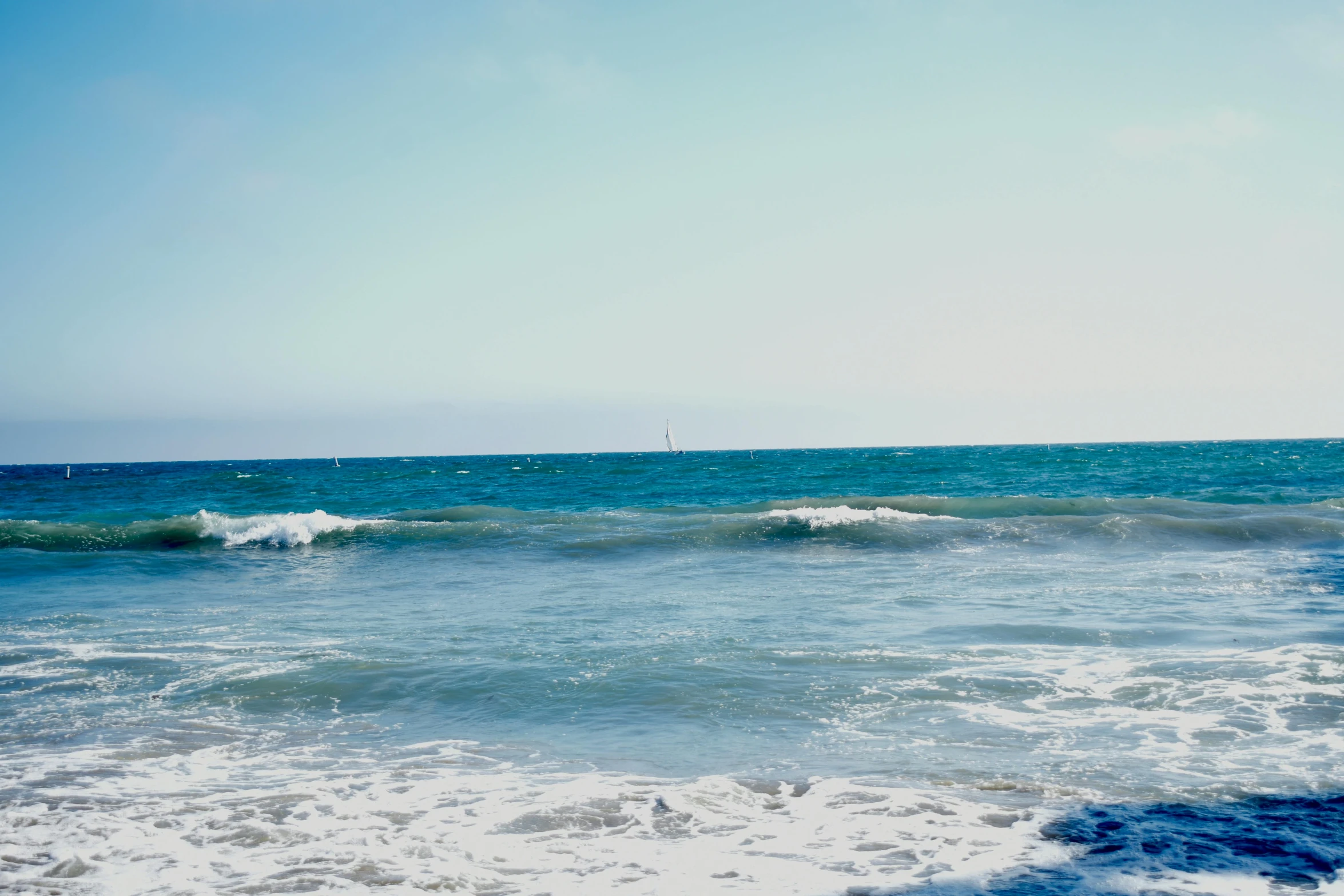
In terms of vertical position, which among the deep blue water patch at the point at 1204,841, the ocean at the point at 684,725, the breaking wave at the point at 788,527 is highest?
the breaking wave at the point at 788,527

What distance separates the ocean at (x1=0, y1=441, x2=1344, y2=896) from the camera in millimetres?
3771

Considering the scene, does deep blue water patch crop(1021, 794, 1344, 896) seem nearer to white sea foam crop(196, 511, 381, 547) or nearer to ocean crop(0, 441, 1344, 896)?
ocean crop(0, 441, 1344, 896)

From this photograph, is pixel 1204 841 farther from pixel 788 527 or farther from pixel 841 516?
pixel 841 516

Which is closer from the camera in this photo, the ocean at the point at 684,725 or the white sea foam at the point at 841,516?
the ocean at the point at 684,725

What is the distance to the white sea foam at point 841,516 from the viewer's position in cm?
1855

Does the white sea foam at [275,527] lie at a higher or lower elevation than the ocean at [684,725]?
higher

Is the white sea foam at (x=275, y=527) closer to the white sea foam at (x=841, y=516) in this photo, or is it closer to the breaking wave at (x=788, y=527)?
the breaking wave at (x=788, y=527)

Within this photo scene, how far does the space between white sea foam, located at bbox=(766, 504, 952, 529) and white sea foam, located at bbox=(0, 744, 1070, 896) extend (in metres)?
13.9

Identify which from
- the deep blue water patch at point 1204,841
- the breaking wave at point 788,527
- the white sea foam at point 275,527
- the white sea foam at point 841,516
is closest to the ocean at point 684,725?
the deep blue water patch at point 1204,841

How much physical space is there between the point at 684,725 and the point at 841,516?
45.4ft

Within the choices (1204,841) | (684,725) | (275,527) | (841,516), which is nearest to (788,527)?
(841,516)

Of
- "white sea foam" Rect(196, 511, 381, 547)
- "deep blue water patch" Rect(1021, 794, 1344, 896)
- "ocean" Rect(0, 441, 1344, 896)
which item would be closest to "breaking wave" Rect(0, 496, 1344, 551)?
"white sea foam" Rect(196, 511, 381, 547)

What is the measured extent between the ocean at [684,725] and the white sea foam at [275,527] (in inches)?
164

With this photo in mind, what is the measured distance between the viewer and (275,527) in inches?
778
